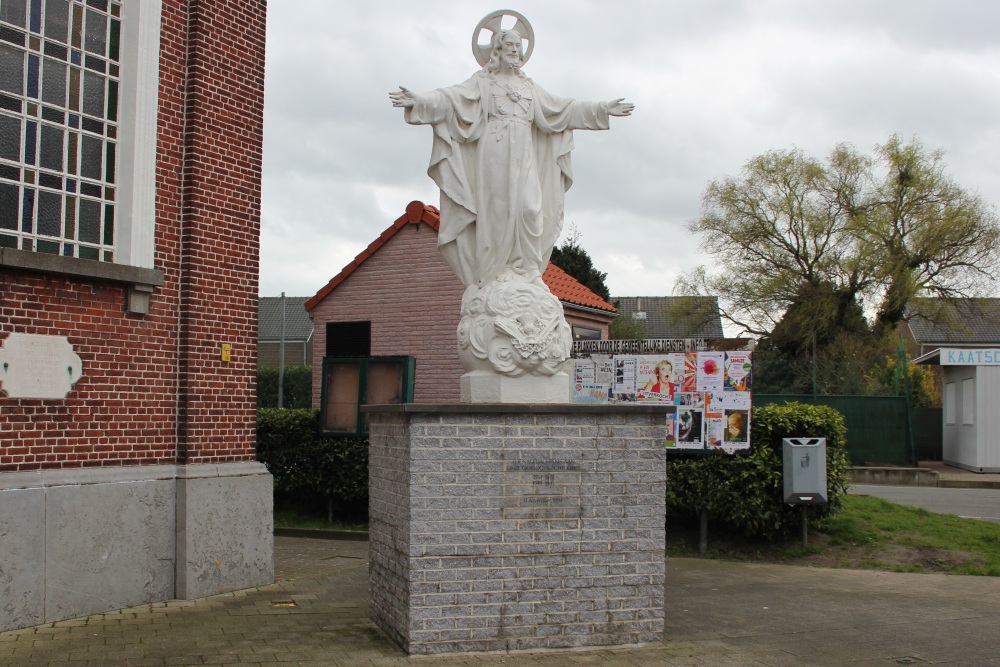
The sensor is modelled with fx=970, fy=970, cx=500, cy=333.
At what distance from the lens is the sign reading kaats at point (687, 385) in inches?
462

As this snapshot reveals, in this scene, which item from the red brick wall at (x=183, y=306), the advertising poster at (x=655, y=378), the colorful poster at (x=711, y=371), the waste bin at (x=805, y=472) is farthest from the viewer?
the advertising poster at (x=655, y=378)

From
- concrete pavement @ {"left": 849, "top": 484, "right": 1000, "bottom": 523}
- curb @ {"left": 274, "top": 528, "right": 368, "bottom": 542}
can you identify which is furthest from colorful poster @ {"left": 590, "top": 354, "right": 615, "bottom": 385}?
concrete pavement @ {"left": 849, "top": 484, "right": 1000, "bottom": 523}

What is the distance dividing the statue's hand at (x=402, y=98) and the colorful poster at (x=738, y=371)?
6.04m

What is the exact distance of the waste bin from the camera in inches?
444

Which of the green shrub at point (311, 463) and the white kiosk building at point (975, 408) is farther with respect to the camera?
the white kiosk building at point (975, 408)

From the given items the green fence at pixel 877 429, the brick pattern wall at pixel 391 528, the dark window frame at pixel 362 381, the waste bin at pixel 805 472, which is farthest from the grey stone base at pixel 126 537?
the green fence at pixel 877 429

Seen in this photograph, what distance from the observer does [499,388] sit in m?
7.54

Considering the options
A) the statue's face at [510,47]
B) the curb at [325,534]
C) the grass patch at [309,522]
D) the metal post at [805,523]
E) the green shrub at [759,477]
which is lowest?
the curb at [325,534]

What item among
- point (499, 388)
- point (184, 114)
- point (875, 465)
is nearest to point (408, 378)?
point (184, 114)

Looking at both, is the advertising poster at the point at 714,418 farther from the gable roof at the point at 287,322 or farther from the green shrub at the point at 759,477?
the gable roof at the point at 287,322

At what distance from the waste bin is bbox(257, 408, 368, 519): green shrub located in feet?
19.0

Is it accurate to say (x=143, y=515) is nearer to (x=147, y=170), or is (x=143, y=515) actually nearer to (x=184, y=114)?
(x=147, y=170)

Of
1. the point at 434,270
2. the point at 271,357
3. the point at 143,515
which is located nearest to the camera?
the point at 143,515

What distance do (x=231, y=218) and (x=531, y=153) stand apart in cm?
363
